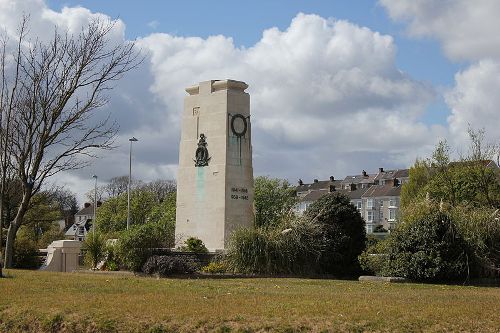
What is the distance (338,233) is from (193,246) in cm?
575

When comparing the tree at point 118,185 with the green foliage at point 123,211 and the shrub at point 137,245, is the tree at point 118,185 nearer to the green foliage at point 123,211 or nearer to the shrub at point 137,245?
the green foliage at point 123,211

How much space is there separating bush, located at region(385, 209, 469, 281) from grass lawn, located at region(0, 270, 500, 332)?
561 centimetres

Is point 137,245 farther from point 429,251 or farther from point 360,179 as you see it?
point 360,179

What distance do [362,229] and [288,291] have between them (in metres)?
11.3

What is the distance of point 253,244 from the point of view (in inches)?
1001

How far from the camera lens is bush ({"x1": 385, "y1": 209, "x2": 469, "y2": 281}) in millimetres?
22703

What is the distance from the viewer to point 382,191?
12062 cm

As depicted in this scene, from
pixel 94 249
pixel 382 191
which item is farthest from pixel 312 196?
pixel 94 249

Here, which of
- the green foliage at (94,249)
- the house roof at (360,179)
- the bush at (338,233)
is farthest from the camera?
the house roof at (360,179)

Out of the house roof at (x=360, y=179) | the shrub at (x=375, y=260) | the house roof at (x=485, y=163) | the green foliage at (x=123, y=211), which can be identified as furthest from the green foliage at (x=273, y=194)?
the house roof at (x=360, y=179)

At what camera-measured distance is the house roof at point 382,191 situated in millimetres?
117606

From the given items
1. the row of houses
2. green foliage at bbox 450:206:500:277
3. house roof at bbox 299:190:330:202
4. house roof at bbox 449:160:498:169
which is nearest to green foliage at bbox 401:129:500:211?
house roof at bbox 449:160:498:169

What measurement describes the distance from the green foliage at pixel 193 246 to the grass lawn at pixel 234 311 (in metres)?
11.3

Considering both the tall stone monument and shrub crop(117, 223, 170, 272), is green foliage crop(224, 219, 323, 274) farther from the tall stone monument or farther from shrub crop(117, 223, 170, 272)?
the tall stone monument
